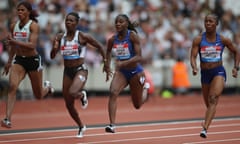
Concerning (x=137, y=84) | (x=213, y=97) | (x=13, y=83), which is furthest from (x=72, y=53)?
(x=213, y=97)

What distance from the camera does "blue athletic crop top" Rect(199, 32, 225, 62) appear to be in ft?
38.3

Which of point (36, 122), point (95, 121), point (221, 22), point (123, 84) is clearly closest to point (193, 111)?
point (95, 121)

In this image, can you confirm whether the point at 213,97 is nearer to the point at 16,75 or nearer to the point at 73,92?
the point at 73,92

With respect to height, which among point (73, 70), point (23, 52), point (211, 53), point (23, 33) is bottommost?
point (73, 70)

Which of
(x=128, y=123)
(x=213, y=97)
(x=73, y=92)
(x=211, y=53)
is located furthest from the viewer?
(x=128, y=123)

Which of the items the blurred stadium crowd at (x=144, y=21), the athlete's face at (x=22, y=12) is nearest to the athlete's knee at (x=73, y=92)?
the athlete's face at (x=22, y=12)

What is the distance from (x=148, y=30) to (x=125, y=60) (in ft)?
36.4

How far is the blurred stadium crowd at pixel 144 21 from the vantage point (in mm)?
21328

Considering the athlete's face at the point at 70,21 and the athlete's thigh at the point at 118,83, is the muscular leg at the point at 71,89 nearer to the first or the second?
the athlete's thigh at the point at 118,83

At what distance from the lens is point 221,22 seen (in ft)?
84.4

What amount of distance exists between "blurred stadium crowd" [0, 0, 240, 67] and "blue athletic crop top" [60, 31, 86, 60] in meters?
8.42

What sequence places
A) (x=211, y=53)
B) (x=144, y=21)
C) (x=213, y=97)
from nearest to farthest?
(x=213, y=97)
(x=211, y=53)
(x=144, y=21)

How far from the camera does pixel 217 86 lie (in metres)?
11.5

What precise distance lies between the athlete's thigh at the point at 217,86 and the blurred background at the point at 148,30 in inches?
393
